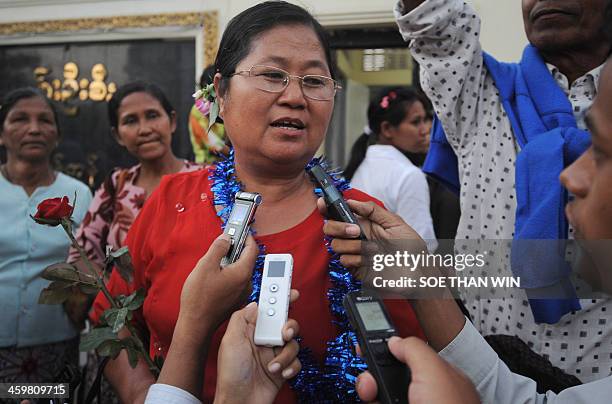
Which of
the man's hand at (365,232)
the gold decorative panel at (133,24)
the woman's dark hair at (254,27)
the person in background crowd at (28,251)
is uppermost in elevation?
the gold decorative panel at (133,24)

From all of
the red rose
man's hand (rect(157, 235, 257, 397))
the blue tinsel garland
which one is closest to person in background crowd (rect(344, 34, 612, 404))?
the blue tinsel garland

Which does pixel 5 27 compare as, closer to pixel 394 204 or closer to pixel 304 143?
pixel 394 204

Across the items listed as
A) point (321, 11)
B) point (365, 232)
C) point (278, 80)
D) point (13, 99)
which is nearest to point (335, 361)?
point (365, 232)

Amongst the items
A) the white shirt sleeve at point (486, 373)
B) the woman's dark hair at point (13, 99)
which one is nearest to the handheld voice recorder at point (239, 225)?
the white shirt sleeve at point (486, 373)

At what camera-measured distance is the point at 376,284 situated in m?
1.25

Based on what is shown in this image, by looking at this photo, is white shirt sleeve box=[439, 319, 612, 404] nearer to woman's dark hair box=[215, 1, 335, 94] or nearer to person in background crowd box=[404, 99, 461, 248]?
woman's dark hair box=[215, 1, 335, 94]

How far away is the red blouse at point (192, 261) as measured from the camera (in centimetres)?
131

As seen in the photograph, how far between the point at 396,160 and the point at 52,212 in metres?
2.24

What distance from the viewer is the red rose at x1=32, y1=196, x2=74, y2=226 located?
4.75ft

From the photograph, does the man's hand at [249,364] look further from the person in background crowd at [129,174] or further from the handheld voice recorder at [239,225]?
the person in background crowd at [129,174]

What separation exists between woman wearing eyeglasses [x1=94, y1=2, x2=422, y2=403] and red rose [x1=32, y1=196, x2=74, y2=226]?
0.66 feet

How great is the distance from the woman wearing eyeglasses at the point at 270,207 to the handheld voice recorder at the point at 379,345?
0.25m

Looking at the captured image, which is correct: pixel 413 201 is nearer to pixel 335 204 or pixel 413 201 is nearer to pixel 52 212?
pixel 335 204

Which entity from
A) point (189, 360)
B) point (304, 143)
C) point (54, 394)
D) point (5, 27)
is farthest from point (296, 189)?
point (5, 27)
